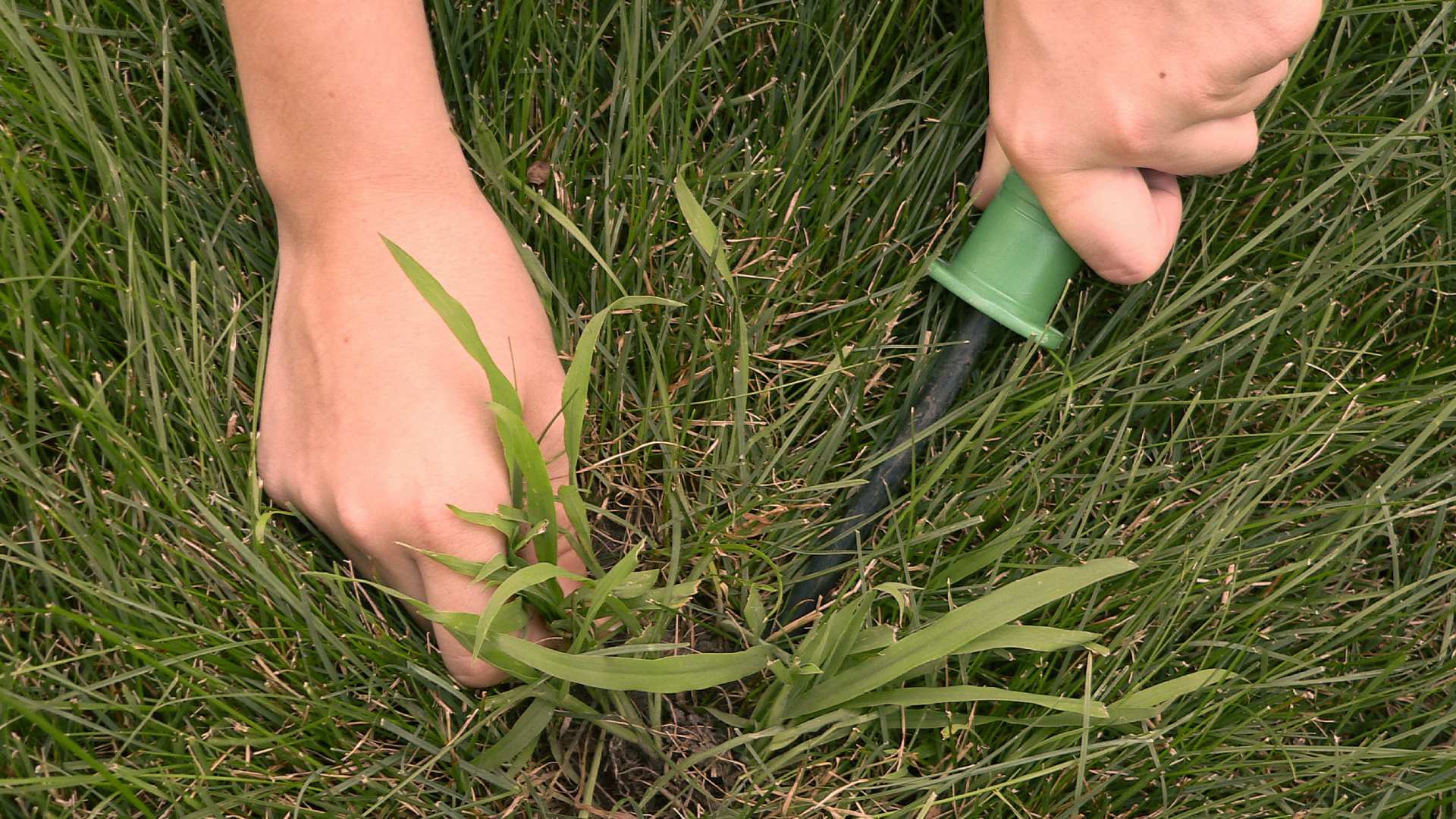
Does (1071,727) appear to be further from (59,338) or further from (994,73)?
(59,338)

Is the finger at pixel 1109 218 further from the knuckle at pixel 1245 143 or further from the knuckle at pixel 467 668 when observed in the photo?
the knuckle at pixel 467 668

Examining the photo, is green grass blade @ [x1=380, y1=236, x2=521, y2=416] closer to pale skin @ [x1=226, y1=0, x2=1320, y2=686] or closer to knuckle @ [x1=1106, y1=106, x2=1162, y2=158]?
pale skin @ [x1=226, y1=0, x2=1320, y2=686]

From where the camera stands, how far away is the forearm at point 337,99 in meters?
0.98

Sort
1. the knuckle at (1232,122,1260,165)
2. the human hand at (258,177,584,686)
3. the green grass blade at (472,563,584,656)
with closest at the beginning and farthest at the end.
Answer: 1. the green grass blade at (472,563,584,656)
2. the human hand at (258,177,584,686)
3. the knuckle at (1232,122,1260,165)

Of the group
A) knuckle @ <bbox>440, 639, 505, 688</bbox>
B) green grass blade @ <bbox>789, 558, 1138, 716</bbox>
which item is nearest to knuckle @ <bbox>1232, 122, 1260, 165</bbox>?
green grass blade @ <bbox>789, 558, 1138, 716</bbox>

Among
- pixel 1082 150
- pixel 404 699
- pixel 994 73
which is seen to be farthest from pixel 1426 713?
pixel 404 699

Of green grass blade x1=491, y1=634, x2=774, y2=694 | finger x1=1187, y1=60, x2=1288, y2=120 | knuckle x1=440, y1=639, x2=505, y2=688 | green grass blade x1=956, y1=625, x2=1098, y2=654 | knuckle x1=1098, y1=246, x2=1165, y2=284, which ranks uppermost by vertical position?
finger x1=1187, y1=60, x2=1288, y2=120

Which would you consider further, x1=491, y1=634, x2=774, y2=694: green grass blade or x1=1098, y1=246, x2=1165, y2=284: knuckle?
x1=1098, y1=246, x2=1165, y2=284: knuckle

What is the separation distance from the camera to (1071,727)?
3.32 feet

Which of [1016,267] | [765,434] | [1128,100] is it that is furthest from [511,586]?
[1128,100]

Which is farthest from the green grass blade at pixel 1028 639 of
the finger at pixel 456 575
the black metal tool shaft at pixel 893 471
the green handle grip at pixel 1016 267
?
the finger at pixel 456 575

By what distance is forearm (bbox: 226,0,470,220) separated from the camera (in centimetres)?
98

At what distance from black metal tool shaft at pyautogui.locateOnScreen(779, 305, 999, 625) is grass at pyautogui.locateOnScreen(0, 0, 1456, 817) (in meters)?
0.03

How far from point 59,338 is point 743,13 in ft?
2.35
